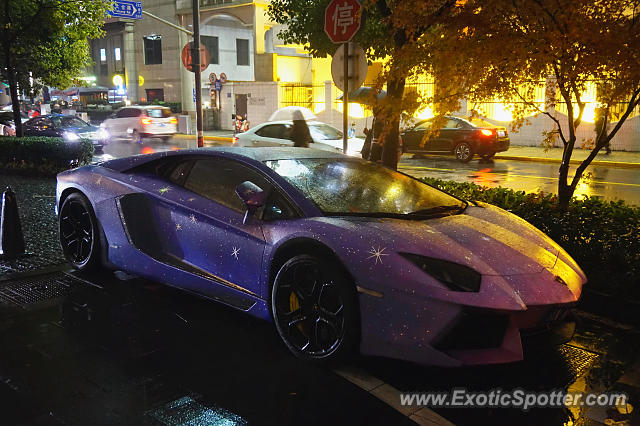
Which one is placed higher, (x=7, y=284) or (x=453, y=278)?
(x=453, y=278)

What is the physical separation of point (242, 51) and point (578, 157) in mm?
36171

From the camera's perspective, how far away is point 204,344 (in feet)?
14.2

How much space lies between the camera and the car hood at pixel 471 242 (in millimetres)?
3672

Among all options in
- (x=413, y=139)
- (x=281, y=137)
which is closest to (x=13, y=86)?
(x=281, y=137)

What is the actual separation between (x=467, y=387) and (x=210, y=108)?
3464cm

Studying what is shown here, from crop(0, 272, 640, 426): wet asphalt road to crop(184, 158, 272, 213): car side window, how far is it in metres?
0.93

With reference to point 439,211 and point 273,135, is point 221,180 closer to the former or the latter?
point 439,211

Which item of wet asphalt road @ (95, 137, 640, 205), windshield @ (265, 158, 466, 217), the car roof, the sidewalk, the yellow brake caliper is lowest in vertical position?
wet asphalt road @ (95, 137, 640, 205)

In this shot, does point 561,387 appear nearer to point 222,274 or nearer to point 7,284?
point 222,274

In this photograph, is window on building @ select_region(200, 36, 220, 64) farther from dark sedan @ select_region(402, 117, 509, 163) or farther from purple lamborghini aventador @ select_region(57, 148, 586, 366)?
purple lamborghini aventador @ select_region(57, 148, 586, 366)

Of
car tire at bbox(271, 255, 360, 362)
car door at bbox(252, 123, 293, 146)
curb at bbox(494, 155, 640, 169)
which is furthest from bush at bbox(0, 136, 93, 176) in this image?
curb at bbox(494, 155, 640, 169)

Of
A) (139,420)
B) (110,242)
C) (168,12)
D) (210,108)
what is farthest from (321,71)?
(139,420)

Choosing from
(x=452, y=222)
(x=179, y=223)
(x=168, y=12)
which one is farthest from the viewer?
(x=168, y=12)

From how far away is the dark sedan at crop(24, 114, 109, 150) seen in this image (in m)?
21.3
